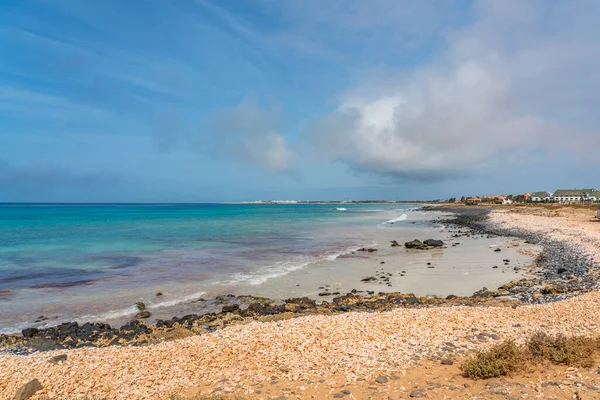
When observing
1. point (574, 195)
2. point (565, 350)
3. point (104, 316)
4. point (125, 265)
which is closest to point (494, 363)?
point (565, 350)

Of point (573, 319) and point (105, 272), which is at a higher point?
point (573, 319)

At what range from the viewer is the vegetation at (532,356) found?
6344 millimetres

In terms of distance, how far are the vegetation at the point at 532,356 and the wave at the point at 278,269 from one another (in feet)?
42.8

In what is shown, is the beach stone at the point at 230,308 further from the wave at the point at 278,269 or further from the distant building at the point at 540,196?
the distant building at the point at 540,196

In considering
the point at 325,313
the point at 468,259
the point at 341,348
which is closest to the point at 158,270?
the point at 325,313

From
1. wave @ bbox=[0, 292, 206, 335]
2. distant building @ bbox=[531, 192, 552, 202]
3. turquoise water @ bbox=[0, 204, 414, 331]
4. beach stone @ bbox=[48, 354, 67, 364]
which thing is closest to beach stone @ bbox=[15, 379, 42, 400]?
beach stone @ bbox=[48, 354, 67, 364]

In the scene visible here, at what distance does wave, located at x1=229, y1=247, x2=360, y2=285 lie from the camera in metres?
19.2

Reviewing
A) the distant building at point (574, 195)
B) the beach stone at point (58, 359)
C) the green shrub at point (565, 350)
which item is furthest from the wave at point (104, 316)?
the distant building at point (574, 195)

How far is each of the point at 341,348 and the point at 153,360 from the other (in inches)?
165

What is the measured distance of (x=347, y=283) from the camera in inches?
711

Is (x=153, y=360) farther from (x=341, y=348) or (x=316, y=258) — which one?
(x=316, y=258)

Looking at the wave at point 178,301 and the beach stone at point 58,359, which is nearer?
the beach stone at point 58,359

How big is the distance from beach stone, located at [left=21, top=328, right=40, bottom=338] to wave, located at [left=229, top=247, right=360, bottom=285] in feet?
28.3

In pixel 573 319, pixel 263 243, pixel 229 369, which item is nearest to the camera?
pixel 229 369
